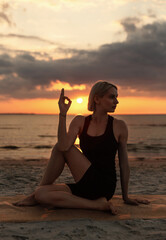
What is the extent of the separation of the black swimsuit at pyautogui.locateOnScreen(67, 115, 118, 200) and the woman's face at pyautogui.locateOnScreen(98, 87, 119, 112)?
0.30 meters

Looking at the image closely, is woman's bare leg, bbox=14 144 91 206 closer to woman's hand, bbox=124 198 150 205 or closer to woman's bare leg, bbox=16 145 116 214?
woman's bare leg, bbox=16 145 116 214

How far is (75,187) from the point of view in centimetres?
395

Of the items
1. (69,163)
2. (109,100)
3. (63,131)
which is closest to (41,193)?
(69,163)

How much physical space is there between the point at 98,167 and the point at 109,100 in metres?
1.00

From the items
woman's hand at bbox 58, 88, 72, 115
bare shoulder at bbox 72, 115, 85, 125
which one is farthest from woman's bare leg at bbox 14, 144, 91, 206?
woman's hand at bbox 58, 88, 72, 115

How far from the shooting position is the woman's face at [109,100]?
3.90m

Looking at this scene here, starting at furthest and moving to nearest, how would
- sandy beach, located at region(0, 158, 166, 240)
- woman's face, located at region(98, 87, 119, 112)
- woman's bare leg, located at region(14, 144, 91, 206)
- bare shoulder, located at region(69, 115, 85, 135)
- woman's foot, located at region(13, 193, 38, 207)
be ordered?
woman's foot, located at region(13, 193, 38, 207), bare shoulder, located at region(69, 115, 85, 135), woman's face, located at region(98, 87, 119, 112), woman's bare leg, located at region(14, 144, 91, 206), sandy beach, located at region(0, 158, 166, 240)

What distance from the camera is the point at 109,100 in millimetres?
3912

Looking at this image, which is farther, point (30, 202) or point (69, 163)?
point (30, 202)

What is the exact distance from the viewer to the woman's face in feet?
12.8

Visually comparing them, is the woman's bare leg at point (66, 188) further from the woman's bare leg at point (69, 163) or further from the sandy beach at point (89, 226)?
the sandy beach at point (89, 226)

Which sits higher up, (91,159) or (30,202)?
(91,159)

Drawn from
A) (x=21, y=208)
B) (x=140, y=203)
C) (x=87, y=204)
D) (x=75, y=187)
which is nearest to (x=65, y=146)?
(x=75, y=187)

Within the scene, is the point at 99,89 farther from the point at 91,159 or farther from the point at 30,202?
the point at 30,202
